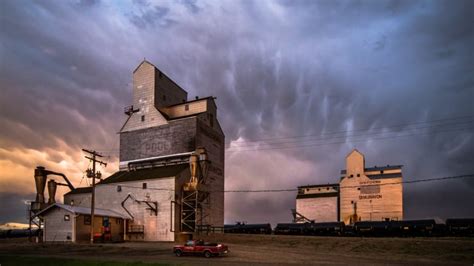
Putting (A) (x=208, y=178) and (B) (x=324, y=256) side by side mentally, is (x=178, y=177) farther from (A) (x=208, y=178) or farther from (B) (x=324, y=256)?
(B) (x=324, y=256)

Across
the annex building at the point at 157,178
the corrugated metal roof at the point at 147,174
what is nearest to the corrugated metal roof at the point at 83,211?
the annex building at the point at 157,178

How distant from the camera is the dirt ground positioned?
103 feet

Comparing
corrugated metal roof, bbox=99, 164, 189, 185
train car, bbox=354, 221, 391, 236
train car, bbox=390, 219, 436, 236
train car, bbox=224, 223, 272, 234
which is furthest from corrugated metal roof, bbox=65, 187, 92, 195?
train car, bbox=390, 219, 436, 236

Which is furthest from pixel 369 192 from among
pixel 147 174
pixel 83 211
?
pixel 83 211

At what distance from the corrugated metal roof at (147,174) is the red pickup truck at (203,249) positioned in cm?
2235

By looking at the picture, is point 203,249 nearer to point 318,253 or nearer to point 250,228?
point 318,253

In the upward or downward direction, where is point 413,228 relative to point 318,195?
downward

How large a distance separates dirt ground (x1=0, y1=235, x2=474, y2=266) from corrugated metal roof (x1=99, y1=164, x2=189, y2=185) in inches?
640

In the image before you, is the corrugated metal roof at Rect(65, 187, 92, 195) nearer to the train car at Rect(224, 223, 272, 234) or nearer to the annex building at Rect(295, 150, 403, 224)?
the train car at Rect(224, 223, 272, 234)

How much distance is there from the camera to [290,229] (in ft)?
195

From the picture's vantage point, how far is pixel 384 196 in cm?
7356

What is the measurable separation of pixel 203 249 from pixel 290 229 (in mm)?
26849

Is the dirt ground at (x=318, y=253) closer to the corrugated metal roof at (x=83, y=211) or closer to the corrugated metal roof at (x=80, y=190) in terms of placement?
the corrugated metal roof at (x=83, y=211)

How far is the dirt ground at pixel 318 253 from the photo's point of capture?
31.4 meters
